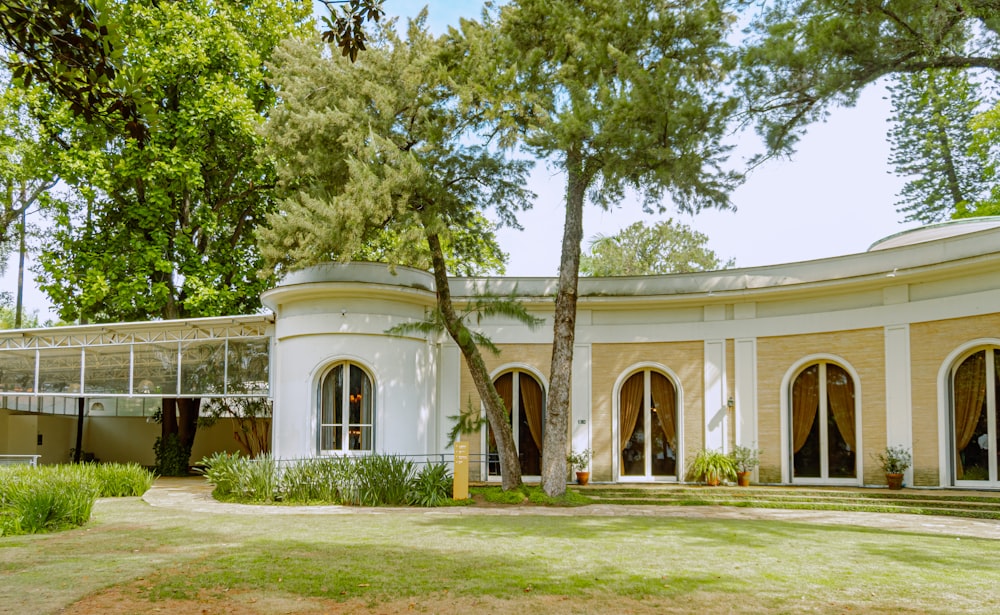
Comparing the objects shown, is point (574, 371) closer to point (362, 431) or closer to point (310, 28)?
point (362, 431)

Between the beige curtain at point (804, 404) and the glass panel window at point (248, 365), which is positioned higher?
the glass panel window at point (248, 365)

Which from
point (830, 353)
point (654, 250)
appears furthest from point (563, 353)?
point (654, 250)

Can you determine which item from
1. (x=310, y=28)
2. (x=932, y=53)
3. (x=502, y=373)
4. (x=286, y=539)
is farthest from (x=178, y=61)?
(x=932, y=53)

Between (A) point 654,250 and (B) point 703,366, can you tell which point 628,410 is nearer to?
(B) point 703,366

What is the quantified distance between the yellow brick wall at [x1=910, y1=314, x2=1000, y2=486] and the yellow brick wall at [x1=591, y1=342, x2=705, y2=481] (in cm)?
392

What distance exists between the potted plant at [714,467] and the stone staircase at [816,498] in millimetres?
473

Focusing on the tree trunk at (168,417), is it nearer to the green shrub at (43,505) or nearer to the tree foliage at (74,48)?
the green shrub at (43,505)

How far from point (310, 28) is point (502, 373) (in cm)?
1122

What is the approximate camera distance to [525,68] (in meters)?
12.8

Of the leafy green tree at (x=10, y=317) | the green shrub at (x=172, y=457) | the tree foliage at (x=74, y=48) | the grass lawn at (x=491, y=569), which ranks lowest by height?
the green shrub at (x=172, y=457)

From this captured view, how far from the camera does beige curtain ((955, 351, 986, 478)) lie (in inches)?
527

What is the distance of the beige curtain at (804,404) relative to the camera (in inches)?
610

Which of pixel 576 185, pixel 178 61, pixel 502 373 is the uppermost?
pixel 178 61

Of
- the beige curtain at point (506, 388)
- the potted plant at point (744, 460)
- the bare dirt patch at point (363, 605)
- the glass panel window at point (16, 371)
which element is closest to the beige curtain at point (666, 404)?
the potted plant at point (744, 460)
